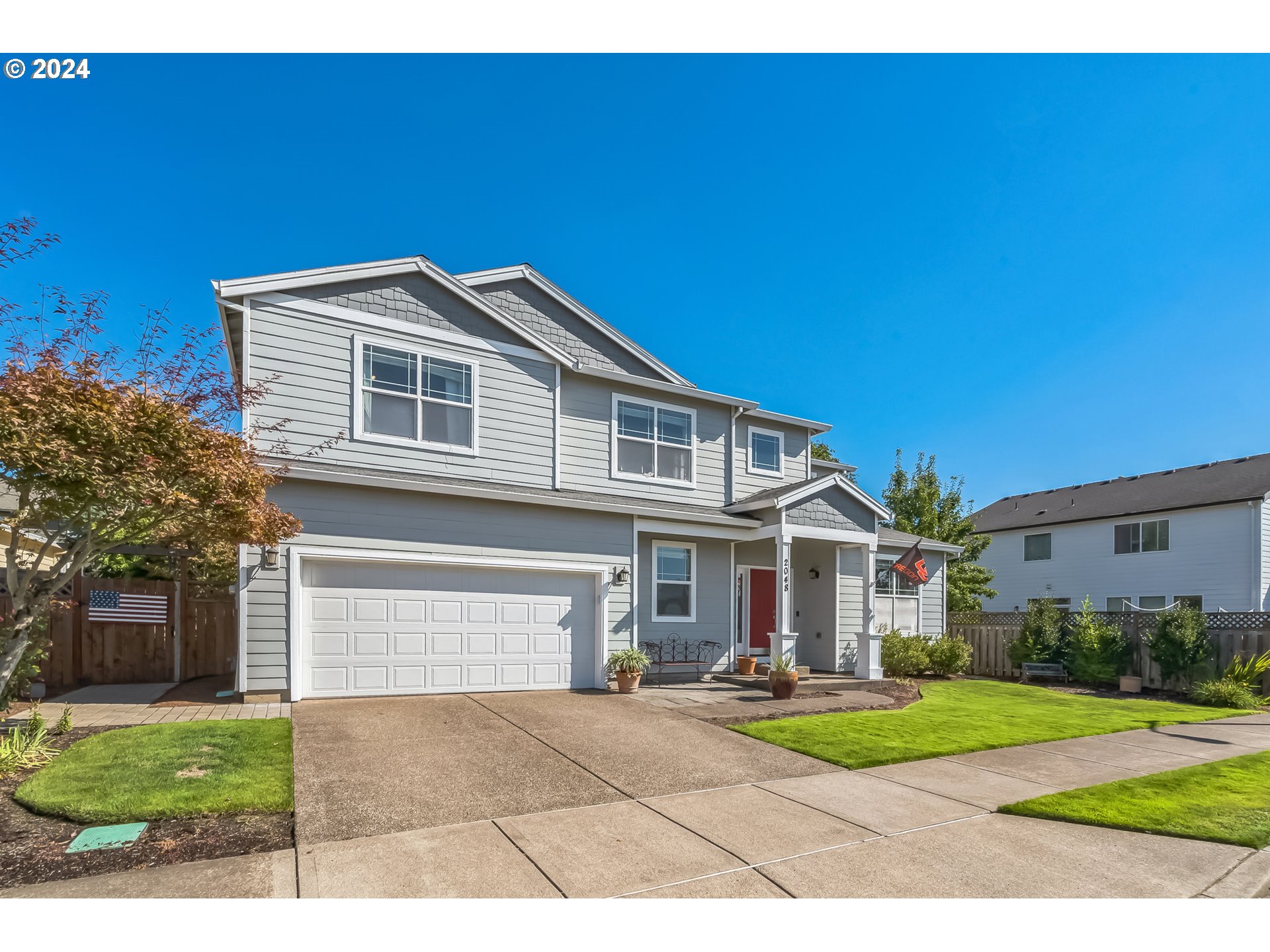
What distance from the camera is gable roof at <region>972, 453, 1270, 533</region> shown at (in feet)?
74.8

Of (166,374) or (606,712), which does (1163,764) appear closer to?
(606,712)

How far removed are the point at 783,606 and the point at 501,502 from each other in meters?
5.87

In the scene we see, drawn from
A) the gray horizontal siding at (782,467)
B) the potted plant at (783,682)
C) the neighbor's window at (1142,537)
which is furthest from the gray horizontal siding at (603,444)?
the neighbor's window at (1142,537)

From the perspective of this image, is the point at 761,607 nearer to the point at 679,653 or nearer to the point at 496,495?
the point at 679,653

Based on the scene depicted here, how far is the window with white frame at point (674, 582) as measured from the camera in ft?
47.4

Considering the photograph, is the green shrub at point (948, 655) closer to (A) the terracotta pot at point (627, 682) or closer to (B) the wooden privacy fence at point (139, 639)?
(A) the terracotta pot at point (627, 682)

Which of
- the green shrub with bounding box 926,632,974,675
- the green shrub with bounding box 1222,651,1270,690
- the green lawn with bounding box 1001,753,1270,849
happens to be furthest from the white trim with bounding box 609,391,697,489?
the green shrub with bounding box 1222,651,1270,690

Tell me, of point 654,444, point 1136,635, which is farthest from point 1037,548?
point 654,444

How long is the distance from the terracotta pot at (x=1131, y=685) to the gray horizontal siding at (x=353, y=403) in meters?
13.6

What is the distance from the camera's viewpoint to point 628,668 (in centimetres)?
1239

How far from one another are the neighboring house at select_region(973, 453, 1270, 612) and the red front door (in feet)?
46.1

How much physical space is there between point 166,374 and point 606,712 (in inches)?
285

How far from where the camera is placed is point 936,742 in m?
9.03

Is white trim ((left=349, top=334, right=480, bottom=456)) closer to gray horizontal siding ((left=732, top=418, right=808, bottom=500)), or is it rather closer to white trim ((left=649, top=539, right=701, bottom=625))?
white trim ((left=649, top=539, right=701, bottom=625))
